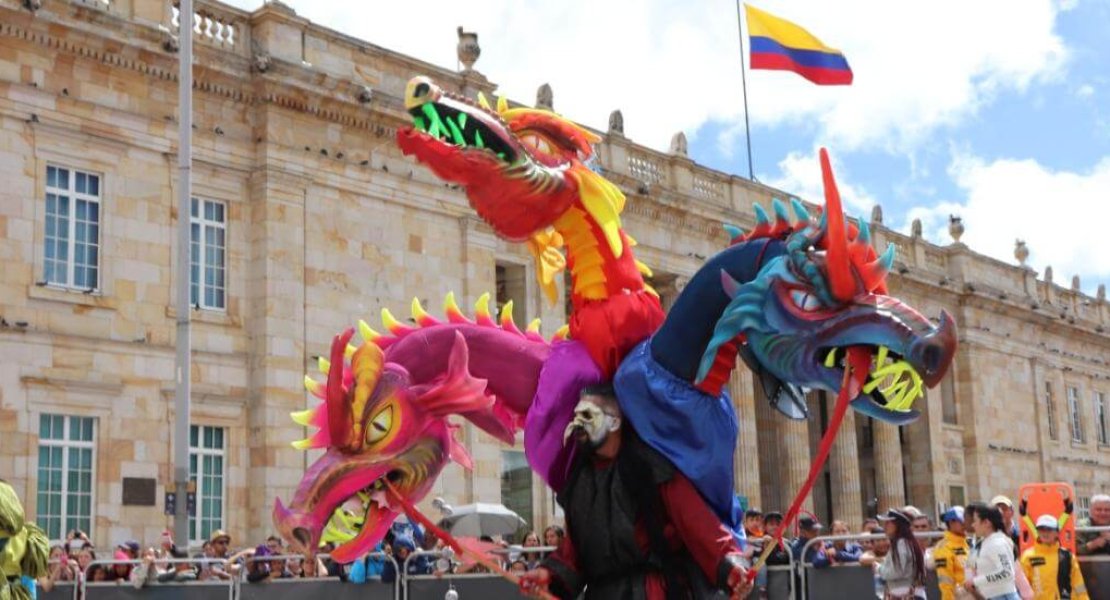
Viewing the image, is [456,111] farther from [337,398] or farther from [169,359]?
[169,359]

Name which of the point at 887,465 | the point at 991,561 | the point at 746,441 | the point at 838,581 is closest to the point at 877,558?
the point at 838,581

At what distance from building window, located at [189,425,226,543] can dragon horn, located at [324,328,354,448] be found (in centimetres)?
1174

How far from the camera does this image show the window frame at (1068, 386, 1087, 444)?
136 ft

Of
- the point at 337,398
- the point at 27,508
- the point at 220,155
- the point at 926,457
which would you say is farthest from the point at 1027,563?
the point at 926,457

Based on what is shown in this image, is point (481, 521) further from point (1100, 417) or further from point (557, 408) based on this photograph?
point (1100, 417)

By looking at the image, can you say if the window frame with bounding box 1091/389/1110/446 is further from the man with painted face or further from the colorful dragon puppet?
the man with painted face

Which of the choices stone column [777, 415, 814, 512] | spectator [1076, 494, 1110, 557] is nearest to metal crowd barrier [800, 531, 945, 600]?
spectator [1076, 494, 1110, 557]

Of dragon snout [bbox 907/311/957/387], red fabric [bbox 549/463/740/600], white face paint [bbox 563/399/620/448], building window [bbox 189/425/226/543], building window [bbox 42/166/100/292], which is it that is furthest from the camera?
building window [bbox 189/425/226/543]

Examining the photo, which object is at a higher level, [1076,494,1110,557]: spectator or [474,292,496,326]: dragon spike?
[474,292,496,326]: dragon spike

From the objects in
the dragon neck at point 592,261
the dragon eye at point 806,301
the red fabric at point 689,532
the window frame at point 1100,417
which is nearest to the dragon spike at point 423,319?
the dragon neck at point 592,261

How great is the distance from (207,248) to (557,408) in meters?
13.5

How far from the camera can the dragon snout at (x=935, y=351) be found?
6605 mm

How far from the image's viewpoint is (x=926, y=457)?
34.8 metres

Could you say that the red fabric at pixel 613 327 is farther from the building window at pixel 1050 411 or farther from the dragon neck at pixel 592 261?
the building window at pixel 1050 411
